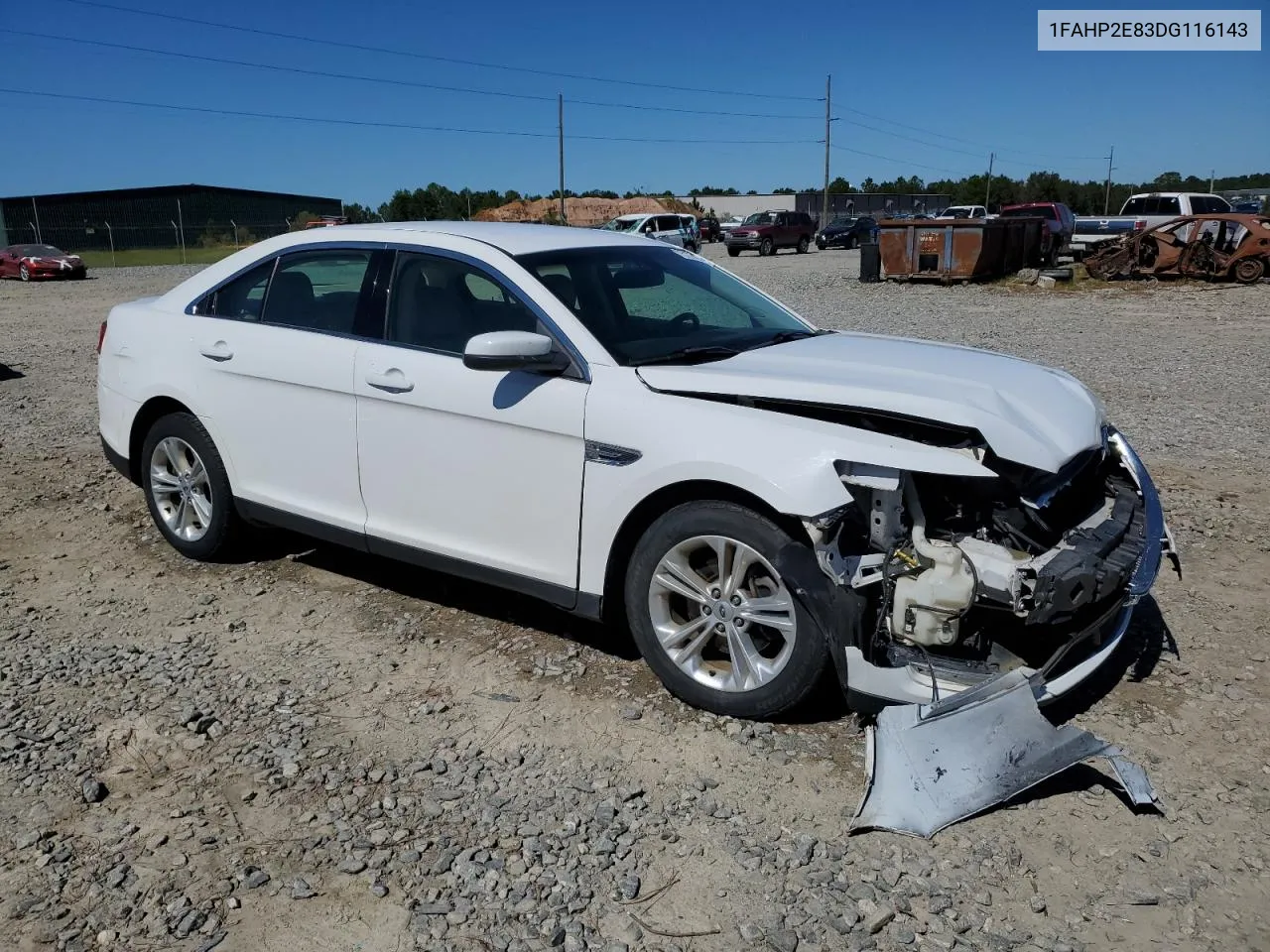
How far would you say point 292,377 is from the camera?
4.85 m

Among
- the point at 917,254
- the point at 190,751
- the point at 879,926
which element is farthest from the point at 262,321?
the point at 917,254

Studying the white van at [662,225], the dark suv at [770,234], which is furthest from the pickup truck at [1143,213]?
the dark suv at [770,234]

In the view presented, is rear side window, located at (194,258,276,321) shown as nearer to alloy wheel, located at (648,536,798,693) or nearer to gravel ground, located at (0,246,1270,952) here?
gravel ground, located at (0,246,1270,952)

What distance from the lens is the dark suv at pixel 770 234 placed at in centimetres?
4228

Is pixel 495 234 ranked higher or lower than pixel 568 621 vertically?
higher

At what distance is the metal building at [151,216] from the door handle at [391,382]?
27687 mm

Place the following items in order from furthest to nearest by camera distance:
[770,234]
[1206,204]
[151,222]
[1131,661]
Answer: [151,222]
[770,234]
[1206,204]
[1131,661]

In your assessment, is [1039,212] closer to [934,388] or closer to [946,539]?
[934,388]

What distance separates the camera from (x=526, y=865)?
3.12 metres

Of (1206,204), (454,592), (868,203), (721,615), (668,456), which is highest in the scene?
(868,203)

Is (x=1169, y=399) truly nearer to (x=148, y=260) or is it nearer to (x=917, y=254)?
(x=917, y=254)

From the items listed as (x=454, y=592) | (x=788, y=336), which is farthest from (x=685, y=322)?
(x=454, y=592)

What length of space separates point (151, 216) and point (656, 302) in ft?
210

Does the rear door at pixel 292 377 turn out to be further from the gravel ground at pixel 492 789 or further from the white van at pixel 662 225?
the white van at pixel 662 225
